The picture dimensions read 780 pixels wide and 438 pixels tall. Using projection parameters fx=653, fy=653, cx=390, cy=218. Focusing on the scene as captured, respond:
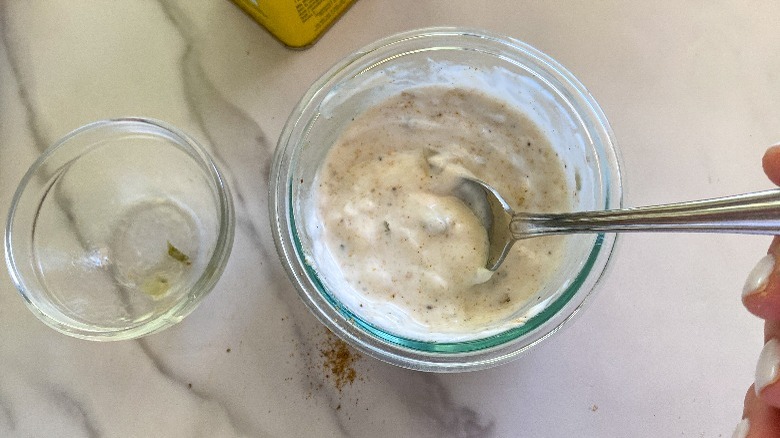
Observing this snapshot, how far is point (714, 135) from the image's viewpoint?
0.78m

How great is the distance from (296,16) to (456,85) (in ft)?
0.65

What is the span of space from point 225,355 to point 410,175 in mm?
302

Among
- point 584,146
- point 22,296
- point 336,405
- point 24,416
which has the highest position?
point 584,146

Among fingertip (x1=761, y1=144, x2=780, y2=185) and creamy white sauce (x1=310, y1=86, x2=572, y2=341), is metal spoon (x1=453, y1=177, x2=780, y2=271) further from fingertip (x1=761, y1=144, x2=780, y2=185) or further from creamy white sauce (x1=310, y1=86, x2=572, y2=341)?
fingertip (x1=761, y1=144, x2=780, y2=185)

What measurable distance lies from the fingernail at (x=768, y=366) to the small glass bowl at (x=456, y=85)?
16 centimetres

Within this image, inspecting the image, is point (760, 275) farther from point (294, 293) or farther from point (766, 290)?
point (294, 293)

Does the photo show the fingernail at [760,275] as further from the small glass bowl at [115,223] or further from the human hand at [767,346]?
the small glass bowl at [115,223]

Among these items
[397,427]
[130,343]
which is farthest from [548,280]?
[130,343]

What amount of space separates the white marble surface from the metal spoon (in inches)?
6.2

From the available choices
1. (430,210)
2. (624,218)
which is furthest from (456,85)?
(624,218)

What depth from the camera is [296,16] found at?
2.44ft

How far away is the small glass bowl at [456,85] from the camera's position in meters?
0.64

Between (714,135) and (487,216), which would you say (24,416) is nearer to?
(487,216)

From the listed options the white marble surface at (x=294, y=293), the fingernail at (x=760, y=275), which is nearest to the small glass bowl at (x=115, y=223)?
the white marble surface at (x=294, y=293)
